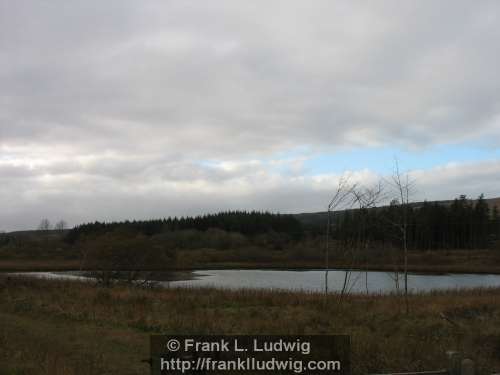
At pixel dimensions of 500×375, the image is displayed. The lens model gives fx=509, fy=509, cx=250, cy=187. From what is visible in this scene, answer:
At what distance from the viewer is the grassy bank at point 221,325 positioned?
863 cm

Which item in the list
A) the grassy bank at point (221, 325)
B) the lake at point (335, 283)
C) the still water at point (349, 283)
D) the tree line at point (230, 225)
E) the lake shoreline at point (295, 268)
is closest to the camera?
the grassy bank at point (221, 325)

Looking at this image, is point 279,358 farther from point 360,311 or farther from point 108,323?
point 360,311

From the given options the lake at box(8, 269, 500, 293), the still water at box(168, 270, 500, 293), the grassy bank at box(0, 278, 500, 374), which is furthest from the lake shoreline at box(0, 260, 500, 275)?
the grassy bank at box(0, 278, 500, 374)

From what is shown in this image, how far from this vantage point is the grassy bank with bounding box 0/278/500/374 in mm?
8633

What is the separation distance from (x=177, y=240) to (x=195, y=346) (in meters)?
93.9

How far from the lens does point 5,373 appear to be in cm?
726

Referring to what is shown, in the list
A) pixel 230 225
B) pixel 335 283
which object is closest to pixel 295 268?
pixel 335 283

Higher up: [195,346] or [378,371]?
[195,346]

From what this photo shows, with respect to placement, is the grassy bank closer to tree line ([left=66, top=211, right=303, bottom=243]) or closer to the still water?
the still water

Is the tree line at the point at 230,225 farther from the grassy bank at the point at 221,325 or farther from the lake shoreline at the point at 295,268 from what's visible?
the grassy bank at the point at 221,325

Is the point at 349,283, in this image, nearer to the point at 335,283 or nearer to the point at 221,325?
the point at 335,283

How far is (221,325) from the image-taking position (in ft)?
41.1

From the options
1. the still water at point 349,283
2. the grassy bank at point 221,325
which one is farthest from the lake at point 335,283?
the grassy bank at point 221,325

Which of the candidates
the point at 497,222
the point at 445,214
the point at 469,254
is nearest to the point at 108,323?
the point at 469,254
